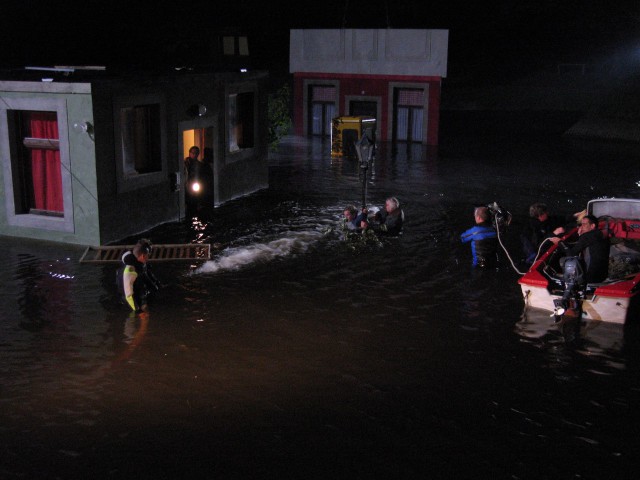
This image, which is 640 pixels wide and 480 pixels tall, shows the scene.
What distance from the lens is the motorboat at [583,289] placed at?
1098 centimetres

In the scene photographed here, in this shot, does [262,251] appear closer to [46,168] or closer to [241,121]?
[46,168]

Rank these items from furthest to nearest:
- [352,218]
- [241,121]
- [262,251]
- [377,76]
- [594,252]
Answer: [377,76] → [241,121] → [352,218] → [262,251] → [594,252]

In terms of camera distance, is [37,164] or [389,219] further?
[389,219]

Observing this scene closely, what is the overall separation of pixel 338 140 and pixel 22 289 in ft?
67.8

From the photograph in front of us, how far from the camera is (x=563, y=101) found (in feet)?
173

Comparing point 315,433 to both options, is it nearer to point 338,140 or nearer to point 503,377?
point 503,377

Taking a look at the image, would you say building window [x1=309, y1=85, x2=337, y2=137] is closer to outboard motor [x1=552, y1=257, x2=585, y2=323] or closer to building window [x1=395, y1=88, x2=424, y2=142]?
building window [x1=395, y1=88, x2=424, y2=142]

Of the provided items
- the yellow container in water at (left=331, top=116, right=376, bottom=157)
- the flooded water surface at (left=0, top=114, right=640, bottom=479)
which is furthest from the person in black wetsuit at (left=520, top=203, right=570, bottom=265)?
the yellow container in water at (left=331, top=116, right=376, bottom=157)

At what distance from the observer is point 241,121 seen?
70.2ft

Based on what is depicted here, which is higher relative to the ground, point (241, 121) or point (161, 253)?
point (241, 121)

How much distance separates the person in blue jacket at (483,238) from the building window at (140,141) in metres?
7.57

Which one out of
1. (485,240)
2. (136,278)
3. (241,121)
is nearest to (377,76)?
(241,121)

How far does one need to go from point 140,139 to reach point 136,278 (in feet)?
20.9

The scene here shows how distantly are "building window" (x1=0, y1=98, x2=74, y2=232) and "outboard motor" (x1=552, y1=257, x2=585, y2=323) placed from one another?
33.9ft
